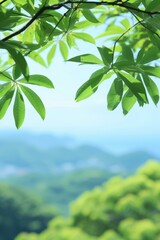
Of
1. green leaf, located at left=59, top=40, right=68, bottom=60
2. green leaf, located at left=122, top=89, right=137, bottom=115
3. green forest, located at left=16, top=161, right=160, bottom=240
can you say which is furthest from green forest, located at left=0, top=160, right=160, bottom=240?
green leaf, located at left=122, top=89, right=137, bottom=115

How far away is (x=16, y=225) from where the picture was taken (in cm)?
1501

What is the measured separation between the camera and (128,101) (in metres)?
0.60

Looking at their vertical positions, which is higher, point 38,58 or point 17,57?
Answer: point 38,58

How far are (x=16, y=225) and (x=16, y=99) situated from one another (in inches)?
586

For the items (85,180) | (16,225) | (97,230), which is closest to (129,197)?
(97,230)

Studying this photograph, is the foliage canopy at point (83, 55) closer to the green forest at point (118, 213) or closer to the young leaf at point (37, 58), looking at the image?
the young leaf at point (37, 58)

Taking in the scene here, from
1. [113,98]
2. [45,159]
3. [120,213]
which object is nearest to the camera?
[113,98]

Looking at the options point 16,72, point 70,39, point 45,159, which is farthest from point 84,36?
point 45,159

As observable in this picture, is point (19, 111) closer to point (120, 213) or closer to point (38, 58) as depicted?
point (38, 58)

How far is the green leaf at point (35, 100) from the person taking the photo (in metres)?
0.58

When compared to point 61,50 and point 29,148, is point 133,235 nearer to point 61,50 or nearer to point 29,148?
point 61,50

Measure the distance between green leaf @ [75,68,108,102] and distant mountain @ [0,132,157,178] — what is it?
32231 mm

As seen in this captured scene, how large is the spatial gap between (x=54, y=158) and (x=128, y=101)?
34.7 metres

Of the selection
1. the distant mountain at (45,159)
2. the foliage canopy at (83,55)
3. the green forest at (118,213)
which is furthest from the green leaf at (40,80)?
Answer: the distant mountain at (45,159)
